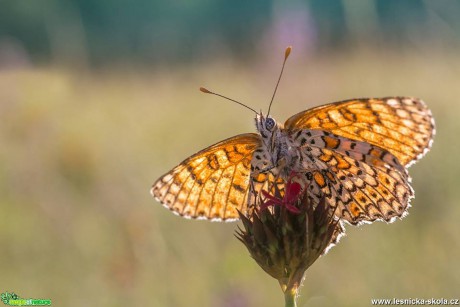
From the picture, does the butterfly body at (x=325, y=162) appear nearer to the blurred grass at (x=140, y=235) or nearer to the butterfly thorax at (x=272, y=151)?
the butterfly thorax at (x=272, y=151)

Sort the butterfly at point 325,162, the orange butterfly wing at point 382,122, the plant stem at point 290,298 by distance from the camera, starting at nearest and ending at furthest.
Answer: the plant stem at point 290,298 → the butterfly at point 325,162 → the orange butterfly wing at point 382,122

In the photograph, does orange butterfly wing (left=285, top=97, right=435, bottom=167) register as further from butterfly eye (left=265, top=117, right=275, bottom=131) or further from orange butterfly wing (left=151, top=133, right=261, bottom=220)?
orange butterfly wing (left=151, top=133, right=261, bottom=220)

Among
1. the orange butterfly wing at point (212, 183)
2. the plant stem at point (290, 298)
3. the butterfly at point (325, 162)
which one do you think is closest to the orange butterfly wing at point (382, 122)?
the butterfly at point (325, 162)

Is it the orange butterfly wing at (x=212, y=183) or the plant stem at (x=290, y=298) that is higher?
the orange butterfly wing at (x=212, y=183)

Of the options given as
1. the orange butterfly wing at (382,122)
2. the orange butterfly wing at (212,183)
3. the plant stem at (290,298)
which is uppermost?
the orange butterfly wing at (382,122)

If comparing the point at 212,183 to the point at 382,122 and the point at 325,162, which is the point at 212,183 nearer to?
the point at 325,162

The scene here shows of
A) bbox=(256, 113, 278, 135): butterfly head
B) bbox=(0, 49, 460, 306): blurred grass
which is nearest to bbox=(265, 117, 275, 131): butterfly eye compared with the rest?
bbox=(256, 113, 278, 135): butterfly head

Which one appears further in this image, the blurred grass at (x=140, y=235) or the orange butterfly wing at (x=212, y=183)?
the blurred grass at (x=140, y=235)

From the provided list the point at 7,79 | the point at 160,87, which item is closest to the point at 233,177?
the point at 7,79

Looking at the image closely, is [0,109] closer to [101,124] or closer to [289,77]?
[101,124]

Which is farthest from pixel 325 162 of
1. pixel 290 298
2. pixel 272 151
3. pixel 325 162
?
pixel 290 298
